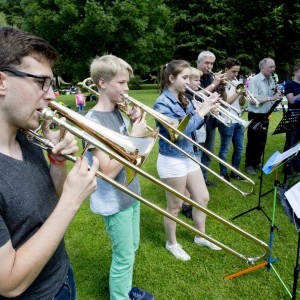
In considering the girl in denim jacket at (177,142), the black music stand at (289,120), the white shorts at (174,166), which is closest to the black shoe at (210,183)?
the black music stand at (289,120)

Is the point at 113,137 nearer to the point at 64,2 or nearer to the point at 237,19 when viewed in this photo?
the point at 64,2

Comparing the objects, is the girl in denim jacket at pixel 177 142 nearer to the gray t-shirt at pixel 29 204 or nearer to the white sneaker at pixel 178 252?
the white sneaker at pixel 178 252

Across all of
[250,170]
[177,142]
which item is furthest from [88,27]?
[177,142]

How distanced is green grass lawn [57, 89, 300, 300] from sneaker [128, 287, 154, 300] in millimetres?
153

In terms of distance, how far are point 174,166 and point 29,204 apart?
1938mm

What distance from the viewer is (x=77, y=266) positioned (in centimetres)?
326

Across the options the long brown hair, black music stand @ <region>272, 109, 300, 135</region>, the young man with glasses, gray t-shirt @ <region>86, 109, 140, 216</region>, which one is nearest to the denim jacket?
the long brown hair

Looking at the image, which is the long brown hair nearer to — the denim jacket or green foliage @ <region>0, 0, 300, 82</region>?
the denim jacket

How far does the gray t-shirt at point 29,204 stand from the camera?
1145mm

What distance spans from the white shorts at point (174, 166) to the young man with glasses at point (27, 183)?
5.61 feet

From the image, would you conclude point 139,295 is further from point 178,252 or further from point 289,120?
point 289,120

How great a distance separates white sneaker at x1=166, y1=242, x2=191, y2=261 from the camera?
3.33 metres

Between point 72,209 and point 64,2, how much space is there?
15.1 m

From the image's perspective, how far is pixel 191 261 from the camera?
330 cm
